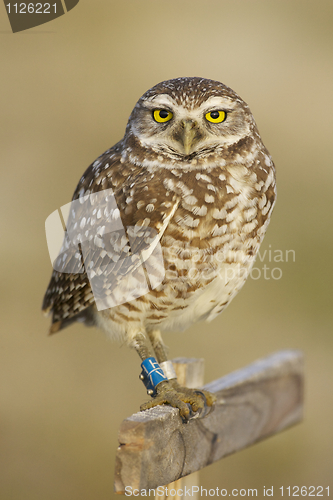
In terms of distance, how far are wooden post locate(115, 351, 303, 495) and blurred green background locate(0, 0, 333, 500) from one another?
0.95m

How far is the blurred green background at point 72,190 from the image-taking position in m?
2.97

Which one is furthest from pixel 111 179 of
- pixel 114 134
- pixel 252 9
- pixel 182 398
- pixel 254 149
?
pixel 252 9

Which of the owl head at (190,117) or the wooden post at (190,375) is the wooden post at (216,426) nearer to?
the wooden post at (190,375)

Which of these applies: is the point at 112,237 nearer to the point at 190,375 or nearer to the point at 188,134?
the point at 188,134

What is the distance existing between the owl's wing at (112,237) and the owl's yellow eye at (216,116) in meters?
0.22

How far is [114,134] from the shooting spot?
308 centimetres

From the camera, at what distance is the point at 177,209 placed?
1412 mm

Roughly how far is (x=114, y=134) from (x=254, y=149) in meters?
1.73

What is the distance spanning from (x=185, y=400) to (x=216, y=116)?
2.76 ft

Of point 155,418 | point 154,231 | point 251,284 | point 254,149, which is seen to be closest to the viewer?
point 155,418

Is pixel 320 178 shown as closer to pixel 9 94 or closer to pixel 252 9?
pixel 252 9

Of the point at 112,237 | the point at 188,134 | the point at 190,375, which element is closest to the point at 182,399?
the point at 190,375

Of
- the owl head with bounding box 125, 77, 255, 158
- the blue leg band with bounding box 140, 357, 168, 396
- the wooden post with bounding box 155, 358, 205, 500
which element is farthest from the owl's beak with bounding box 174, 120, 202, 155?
the wooden post with bounding box 155, 358, 205, 500

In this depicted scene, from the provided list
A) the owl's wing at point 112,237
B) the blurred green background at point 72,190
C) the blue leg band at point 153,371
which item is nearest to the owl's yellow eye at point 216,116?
the owl's wing at point 112,237
